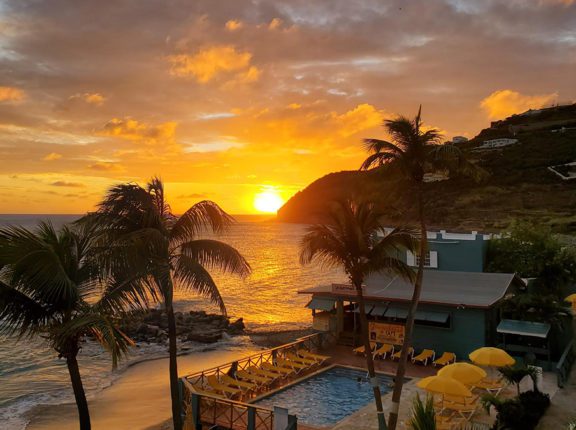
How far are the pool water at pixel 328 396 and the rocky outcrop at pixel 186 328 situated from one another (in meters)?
21.8

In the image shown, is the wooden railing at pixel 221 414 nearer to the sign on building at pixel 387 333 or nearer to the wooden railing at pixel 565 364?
the sign on building at pixel 387 333

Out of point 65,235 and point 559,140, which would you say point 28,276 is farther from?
point 559,140

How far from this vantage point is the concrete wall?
23.2 metres

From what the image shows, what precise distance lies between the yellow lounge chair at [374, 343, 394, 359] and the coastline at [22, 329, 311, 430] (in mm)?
9773

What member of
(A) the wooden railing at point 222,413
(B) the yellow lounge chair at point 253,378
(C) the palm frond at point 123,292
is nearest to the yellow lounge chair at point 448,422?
(A) the wooden railing at point 222,413

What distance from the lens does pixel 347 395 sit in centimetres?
1997

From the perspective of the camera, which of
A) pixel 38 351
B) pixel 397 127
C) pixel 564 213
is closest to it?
pixel 397 127

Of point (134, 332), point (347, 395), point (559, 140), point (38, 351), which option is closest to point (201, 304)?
point (134, 332)

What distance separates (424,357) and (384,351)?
1849mm

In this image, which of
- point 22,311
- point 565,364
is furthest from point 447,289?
point 22,311

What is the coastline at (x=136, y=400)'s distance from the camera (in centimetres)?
2358

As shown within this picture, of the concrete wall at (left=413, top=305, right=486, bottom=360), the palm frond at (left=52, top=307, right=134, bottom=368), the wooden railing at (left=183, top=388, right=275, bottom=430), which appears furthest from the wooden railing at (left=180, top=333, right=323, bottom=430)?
the concrete wall at (left=413, top=305, right=486, bottom=360)

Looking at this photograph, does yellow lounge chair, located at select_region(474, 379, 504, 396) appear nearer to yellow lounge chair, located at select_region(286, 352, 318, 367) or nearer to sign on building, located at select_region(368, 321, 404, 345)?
sign on building, located at select_region(368, 321, 404, 345)

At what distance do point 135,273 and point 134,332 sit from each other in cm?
3389
